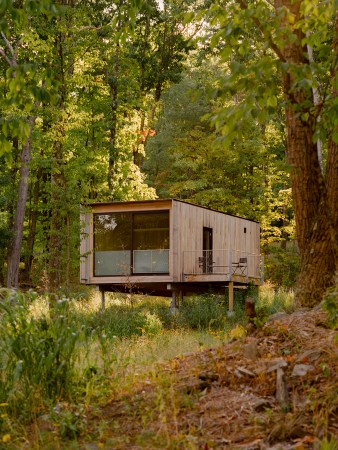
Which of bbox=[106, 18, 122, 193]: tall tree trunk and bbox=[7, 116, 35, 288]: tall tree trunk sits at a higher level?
bbox=[106, 18, 122, 193]: tall tree trunk

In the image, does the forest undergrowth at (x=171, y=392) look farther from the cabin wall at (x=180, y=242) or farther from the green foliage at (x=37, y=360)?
the cabin wall at (x=180, y=242)

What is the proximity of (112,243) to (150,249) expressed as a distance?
51.8 inches

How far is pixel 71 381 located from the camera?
5453 mm

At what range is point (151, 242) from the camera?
22.7 m

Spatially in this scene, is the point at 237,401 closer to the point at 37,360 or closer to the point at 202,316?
the point at 37,360

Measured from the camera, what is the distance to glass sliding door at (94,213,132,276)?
22594 mm

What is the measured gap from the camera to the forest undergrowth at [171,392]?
15.3ft

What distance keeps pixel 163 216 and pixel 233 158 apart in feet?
28.5

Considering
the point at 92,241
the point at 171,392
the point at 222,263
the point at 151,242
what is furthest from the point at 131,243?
the point at 171,392

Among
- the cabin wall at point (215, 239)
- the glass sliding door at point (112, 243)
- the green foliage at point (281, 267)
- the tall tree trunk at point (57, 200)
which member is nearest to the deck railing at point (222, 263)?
the cabin wall at point (215, 239)

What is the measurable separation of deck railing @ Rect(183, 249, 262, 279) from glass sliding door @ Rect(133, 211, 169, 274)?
736 millimetres

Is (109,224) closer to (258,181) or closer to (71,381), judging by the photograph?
(258,181)

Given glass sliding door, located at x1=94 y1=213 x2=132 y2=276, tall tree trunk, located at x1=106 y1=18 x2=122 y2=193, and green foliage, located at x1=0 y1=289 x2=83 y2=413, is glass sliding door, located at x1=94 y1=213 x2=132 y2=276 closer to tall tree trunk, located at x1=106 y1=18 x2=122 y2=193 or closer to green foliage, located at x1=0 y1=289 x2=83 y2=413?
tall tree trunk, located at x1=106 y1=18 x2=122 y2=193

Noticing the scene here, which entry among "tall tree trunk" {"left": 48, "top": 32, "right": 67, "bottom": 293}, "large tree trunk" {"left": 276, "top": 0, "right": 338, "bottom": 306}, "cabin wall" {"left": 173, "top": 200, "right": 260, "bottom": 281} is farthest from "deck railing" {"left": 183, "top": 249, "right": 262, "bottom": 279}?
"large tree trunk" {"left": 276, "top": 0, "right": 338, "bottom": 306}
